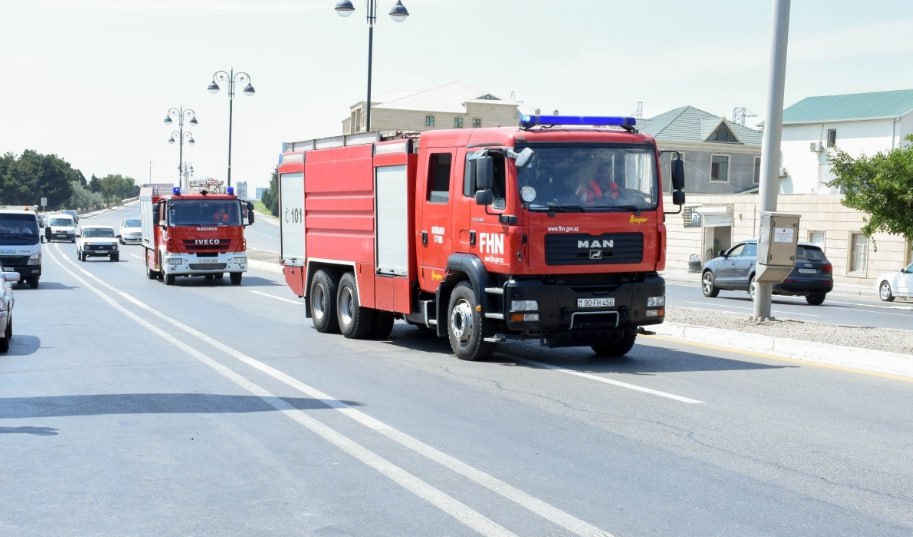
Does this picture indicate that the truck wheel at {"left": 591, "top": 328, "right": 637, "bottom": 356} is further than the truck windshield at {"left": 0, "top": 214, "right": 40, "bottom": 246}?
No

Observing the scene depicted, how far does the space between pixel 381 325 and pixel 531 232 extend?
4.29 metres

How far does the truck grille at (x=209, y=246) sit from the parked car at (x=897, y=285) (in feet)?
65.8

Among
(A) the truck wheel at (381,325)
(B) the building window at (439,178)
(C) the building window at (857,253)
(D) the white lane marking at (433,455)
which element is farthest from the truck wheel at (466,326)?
(C) the building window at (857,253)

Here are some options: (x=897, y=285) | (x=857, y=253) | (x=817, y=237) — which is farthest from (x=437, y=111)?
(x=897, y=285)

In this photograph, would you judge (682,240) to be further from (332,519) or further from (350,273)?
(332,519)

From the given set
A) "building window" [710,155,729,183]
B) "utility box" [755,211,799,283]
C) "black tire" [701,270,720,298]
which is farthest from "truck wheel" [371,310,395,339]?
"building window" [710,155,729,183]

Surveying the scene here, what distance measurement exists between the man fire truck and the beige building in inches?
3405

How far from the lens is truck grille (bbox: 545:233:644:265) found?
40.8ft

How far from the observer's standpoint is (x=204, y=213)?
31312mm

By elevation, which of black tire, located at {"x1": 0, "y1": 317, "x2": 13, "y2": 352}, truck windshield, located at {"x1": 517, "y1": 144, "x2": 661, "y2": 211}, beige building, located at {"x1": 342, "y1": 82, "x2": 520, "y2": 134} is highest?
beige building, located at {"x1": 342, "y1": 82, "x2": 520, "y2": 134}

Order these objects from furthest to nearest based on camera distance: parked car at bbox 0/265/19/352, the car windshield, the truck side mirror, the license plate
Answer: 1. the car windshield
2. parked car at bbox 0/265/19/352
3. the truck side mirror
4. the license plate

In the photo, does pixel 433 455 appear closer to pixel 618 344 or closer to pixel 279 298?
pixel 618 344

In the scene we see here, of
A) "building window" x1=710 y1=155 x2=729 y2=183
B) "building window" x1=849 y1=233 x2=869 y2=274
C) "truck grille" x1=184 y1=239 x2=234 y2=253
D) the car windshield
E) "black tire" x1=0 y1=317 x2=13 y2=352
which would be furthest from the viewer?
"building window" x1=710 y1=155 x2=729 y2=183

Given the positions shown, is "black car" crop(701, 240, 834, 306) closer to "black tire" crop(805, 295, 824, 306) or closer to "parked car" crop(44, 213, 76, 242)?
"black tire" crop(805, 295, 824, 306)
